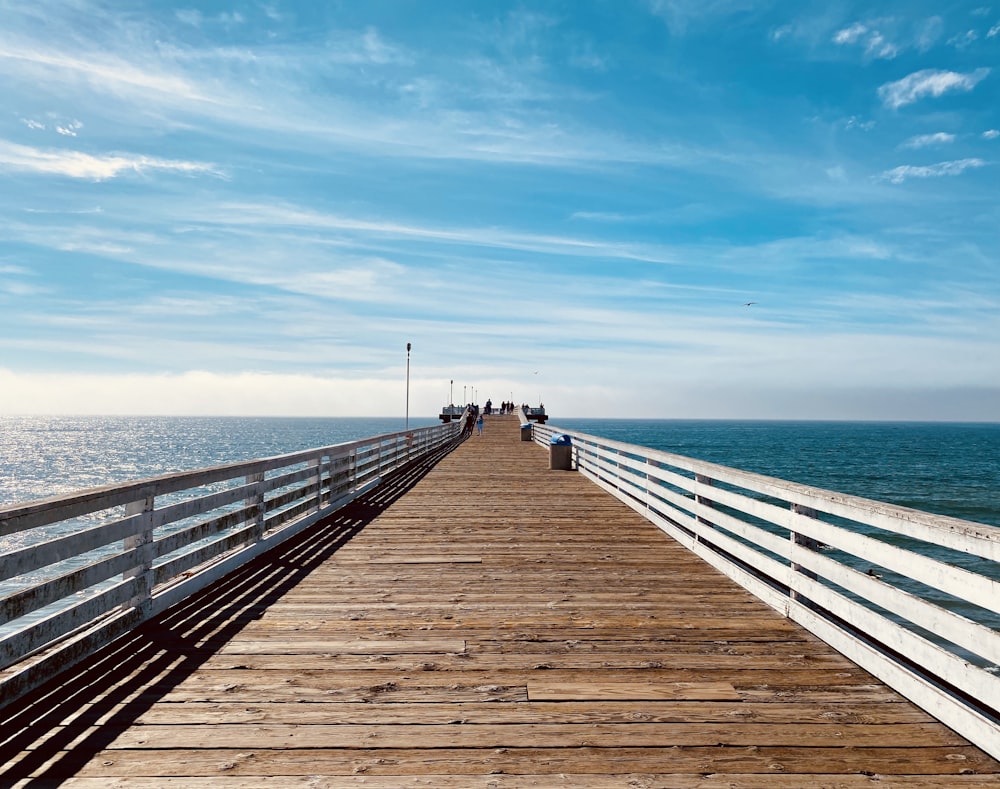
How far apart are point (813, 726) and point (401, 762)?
2.31 metres

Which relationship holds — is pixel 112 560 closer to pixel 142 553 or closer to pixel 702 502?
pixel 142 553

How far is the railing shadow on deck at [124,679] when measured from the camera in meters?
3.47

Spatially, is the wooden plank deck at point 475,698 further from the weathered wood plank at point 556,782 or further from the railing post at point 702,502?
the railing post at point 702,502

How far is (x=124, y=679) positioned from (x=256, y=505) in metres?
3.61

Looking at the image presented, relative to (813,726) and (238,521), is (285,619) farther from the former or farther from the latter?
(813,726)

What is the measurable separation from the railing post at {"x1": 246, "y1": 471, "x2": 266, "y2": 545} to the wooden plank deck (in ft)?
2.94

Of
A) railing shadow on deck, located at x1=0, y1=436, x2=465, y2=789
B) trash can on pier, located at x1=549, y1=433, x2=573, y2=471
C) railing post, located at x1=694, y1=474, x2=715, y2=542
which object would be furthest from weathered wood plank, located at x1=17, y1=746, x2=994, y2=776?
trash can on pier, located at x1=549, y1=433, x2=573, y2=471

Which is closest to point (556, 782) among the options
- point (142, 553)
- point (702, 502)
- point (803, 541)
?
point (803, 541)

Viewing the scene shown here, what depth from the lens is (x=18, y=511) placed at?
403 centimetres

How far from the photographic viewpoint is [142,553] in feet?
17.7

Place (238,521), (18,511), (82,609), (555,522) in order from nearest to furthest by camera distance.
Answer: (18,511) < (82,609) < (238,521) < (555,522)

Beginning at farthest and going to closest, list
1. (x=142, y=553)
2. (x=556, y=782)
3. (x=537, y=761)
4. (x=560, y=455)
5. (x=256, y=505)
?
(x=560, y=455) → (x=256, y=505) → (x=142, y=553) → (x=537, y=761) → (x=556, y=782)

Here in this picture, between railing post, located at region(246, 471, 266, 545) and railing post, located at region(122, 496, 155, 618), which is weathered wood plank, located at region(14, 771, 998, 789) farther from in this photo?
railing post, located at region(246, 471, 266, 545)

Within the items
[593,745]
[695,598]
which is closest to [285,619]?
[593,745]
